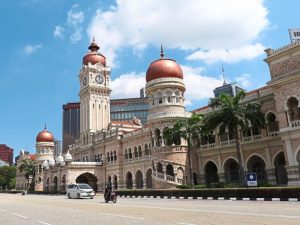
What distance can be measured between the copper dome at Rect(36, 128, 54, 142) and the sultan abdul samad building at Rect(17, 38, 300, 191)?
16.9 meters

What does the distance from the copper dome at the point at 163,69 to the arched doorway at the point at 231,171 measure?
1407 cm

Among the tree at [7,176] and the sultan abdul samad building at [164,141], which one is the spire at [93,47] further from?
the tree at [7,176]

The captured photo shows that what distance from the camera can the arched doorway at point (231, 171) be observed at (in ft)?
129

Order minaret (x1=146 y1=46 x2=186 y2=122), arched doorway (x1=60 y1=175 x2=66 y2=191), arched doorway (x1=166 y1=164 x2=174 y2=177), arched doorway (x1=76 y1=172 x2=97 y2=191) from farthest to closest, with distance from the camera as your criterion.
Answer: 1. arched doorway (x1=76 y1=172 x2=97 y2=191)
2. arched doorway (x1=60 y1=175 x2=66 y2=191)
3. minaret (x1=146 y1=46 x2=186 y2=122)
4. arched doorway (x1=166 y1=164 x2=174 y2=177)

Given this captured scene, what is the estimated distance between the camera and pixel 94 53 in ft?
239

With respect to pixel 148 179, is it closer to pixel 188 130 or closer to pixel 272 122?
pixel 188 130

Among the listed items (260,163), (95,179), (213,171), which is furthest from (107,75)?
(260,163)

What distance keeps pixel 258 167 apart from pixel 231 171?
3.69 meters

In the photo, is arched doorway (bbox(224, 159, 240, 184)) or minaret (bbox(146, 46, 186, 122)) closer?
arched doorway (bbox(224, 159, 240, 184))

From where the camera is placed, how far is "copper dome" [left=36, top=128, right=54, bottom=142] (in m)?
92.4

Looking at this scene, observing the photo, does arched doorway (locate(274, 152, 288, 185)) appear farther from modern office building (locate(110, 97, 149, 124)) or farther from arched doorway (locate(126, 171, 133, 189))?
modern office building (locate(110, 97, 149, 124))

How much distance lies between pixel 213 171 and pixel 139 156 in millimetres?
14264

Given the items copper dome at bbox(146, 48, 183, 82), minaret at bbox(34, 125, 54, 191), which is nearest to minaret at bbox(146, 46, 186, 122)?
copper dome at bbox(146, 48, 183, 82)

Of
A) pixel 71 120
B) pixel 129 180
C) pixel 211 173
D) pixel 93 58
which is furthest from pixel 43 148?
pixel 71 120
